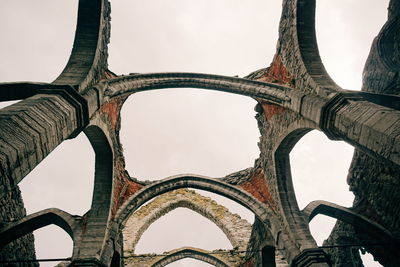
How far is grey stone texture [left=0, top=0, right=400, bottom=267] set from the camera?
3746 mm

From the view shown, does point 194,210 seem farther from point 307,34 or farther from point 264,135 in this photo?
point 307,34

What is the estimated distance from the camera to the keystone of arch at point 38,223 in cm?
639

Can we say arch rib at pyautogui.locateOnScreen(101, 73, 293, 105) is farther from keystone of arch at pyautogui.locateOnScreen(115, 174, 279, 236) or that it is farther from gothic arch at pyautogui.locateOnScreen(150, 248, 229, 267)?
gothic arch at pyautogui.locateOnScreen(150, 248, 229, 267)

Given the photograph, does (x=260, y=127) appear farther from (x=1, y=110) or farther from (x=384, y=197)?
(x=1, y=110)

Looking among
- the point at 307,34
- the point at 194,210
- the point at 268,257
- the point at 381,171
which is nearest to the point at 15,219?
the point at 268,257

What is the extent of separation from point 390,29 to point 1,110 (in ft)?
28.0

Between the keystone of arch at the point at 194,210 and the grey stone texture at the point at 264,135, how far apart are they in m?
2.12

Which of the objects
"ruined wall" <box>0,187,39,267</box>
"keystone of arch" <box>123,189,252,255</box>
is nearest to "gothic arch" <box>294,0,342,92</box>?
"ruined wall" <box>0,187,39,267</box>

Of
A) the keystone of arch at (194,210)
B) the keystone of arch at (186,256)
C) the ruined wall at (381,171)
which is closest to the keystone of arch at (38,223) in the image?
the keystone of arch at (186,256)

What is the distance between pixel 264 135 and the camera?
26.6ft

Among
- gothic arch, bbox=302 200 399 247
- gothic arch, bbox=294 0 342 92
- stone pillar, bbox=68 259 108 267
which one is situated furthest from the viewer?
gothic arch, bbox=302 200 399 247

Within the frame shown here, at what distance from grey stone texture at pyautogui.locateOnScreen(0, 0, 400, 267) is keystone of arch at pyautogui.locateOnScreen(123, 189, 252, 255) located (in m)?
2.12

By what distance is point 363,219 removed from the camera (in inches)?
270

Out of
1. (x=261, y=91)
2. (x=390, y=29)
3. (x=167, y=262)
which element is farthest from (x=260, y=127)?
(x=167, y=262)
